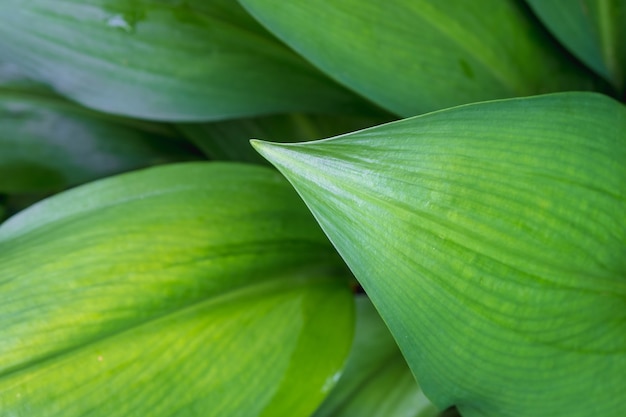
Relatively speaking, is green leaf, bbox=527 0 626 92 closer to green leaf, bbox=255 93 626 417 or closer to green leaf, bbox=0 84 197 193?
green leaf, bbox=255 93 626 417

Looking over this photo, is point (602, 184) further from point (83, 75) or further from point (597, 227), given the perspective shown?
point (83, 75)

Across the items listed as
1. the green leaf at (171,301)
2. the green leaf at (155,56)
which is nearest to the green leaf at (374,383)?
the green leaf at (171,301)

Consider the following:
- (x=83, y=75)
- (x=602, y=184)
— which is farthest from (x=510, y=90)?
(x=83, y=75)

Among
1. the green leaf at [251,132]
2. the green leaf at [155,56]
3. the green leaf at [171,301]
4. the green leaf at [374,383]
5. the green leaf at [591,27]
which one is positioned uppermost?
the green leaf at [591,27]

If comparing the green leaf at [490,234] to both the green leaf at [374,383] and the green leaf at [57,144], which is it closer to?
the green leaf at [374,383]

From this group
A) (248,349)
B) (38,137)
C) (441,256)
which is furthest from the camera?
(38,137)

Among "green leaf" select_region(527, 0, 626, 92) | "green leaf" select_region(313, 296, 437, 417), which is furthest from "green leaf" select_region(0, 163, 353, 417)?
"green leaf" select_region(527, 0, 626, 92)

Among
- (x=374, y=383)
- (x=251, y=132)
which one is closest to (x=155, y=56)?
(x=251, y=132)
